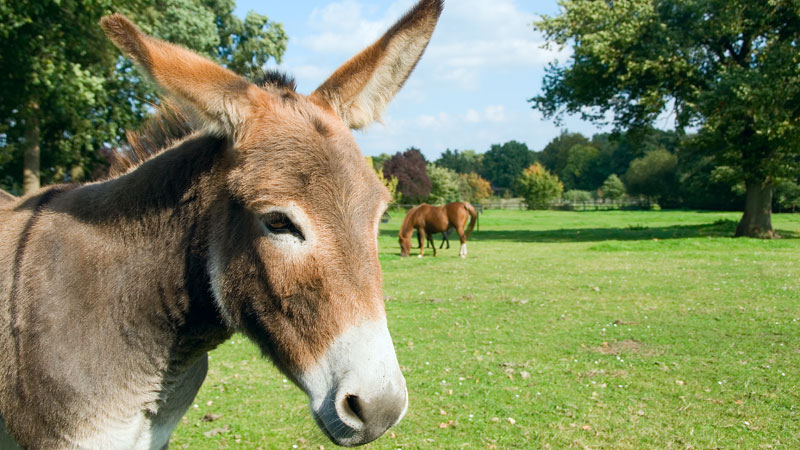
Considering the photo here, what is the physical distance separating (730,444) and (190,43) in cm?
2125

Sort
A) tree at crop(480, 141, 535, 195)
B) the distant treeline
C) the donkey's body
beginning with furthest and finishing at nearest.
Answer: tree at crop(480, 141, 535, 195) < the distant treeline < the donkey's body

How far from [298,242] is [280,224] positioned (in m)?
0.10

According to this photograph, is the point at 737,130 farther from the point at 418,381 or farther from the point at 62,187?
the point at 62,187

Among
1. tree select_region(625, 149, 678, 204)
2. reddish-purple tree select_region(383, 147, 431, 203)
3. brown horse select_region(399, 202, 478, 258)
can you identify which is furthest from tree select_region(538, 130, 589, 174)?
brown horse select_region(399, 202, 478, 258)

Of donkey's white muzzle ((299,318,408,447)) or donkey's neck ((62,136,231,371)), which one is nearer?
donkey's white muzzle ((299,318,408,447))

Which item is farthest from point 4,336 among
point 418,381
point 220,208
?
point 418,381

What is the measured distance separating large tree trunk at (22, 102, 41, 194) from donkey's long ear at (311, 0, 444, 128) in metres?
16.4

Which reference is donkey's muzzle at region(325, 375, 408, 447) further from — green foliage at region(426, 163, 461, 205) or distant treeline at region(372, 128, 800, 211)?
green foliage at region(426, 163, 461, 205)

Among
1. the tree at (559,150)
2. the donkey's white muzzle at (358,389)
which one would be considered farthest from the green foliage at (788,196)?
the tree at (559,150)

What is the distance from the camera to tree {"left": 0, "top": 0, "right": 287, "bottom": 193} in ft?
47.6

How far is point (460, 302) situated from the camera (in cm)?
1094

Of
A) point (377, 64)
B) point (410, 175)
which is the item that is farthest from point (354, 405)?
point (410, 175)

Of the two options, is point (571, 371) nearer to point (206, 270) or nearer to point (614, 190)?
point (206, 270)

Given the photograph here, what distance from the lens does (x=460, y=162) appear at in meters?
141
